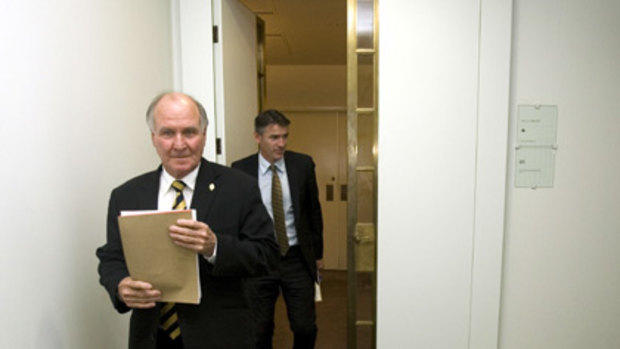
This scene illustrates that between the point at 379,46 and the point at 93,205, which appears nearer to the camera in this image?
the point at 93,205

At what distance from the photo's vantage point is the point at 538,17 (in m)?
1.92

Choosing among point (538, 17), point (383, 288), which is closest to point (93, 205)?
point (383, 288)

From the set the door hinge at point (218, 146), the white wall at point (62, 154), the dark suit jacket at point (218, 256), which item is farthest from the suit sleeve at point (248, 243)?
the door hinge at point (218, 146)

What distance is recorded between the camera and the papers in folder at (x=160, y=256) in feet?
3.13

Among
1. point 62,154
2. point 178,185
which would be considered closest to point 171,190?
point 178,185

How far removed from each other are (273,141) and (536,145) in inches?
57.8

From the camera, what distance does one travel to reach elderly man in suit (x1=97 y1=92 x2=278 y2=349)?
3.59 feet

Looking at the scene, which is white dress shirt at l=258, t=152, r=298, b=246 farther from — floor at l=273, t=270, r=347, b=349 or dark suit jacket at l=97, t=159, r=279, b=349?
floor at l=273, t=270, r=347, b=349

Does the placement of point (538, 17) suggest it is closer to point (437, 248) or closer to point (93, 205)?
point (437, 248)

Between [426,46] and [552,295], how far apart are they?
1575 millimetres

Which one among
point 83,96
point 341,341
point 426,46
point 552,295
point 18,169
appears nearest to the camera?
point 18,169

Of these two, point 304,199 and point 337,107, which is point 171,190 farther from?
point 337,107

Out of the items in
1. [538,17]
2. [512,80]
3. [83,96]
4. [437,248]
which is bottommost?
[437,248]

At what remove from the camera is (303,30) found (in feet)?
10.9
